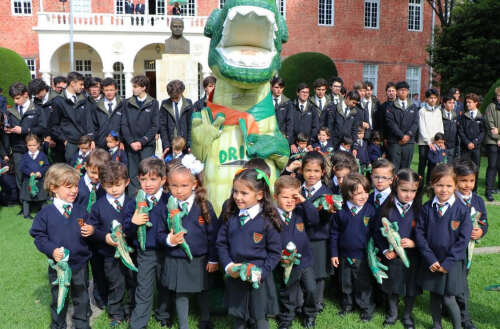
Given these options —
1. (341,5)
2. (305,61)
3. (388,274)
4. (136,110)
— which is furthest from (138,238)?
(341,5)

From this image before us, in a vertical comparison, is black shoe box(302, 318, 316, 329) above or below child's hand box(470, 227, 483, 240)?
below

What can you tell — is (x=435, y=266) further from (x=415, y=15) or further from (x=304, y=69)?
(x=415, y=15)

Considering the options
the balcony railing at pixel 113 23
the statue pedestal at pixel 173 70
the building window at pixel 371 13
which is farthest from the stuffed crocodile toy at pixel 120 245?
the building window at pixel 371 13

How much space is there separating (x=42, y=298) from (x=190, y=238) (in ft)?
→ 6.08

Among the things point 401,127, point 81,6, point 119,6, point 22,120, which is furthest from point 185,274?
point 81,6

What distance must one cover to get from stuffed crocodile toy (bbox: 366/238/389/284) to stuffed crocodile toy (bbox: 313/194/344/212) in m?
0.45

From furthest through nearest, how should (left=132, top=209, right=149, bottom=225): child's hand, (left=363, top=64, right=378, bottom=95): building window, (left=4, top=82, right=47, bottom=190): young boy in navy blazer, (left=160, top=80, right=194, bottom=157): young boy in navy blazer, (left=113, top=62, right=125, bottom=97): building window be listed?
1. (left=363, top=64, right=378, bottom=95): building window
2. (left=113, top=62, right=125, bottom=97): building window
3. (left=4, top=82, right=47, bottom=190): young boy in navy blazer
4. (left=160, top=80, right=194, bottom=157): young boy in navy blazer
5. (left=132, top=209, right=149, bottom=225): child's hand

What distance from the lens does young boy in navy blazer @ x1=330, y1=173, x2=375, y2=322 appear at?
3.57 meters

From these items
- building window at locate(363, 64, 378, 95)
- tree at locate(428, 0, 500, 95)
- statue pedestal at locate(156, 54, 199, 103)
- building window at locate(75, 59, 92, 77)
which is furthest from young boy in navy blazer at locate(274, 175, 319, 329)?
building window at locate(75, 59, 92, 77)

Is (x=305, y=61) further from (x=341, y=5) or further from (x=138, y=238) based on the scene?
(x=138, y=238)

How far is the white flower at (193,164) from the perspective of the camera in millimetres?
3240

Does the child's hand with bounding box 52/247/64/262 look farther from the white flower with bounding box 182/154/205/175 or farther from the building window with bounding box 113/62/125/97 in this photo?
the building window with bounding box 113/62/125/97

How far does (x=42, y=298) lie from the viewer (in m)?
4.04

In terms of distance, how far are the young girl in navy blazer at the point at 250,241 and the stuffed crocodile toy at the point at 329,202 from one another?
52cm
